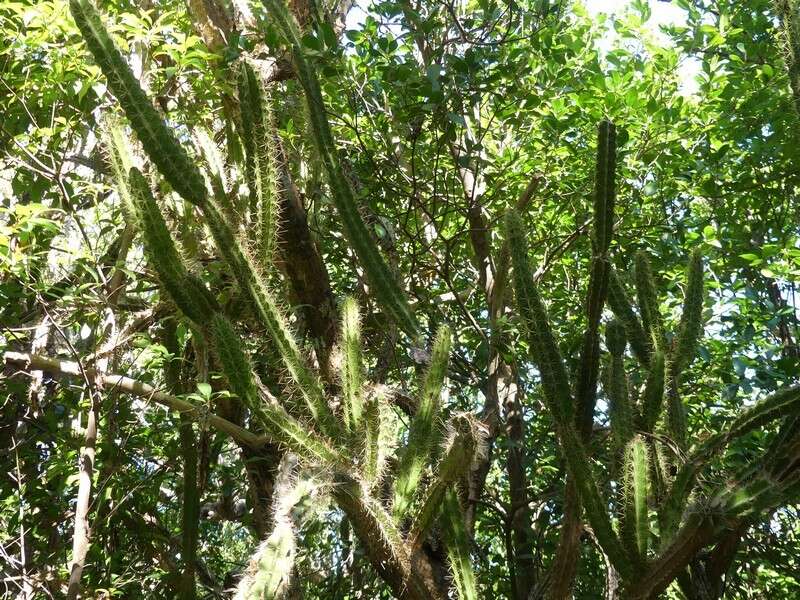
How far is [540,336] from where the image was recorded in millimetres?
2371

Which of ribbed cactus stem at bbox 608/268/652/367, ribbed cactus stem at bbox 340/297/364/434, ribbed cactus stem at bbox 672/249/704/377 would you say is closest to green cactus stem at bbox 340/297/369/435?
ribbed cactus stem at bbox 340/297/364/434

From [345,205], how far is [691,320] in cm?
123

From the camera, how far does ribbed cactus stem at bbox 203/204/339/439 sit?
233 centimetres

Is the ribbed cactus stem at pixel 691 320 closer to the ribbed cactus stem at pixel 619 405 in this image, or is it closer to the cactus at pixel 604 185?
the ribbed cactus stem at pixel 619 405

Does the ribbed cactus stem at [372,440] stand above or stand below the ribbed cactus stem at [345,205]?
below

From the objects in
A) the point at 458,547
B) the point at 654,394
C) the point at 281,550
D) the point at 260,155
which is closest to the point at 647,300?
the point at 654,394

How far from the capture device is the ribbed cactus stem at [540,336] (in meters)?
2.36

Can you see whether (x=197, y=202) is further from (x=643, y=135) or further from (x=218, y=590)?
(x=643, y=135)

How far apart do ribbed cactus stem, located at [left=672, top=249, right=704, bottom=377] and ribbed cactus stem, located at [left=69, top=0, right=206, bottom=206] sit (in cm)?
162

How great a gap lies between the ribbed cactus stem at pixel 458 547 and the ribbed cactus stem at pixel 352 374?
1.38 feet

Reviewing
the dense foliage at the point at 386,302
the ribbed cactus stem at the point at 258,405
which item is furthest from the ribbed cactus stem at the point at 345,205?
the ribbed cactus stem at the point at 258,405

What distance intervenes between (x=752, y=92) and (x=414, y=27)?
1.69 m

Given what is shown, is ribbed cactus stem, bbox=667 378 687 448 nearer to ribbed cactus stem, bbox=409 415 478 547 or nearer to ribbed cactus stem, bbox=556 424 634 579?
ribbed cactus stem, bbox=556 424 634 579

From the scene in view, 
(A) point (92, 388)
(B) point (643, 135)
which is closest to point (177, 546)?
(A) point (92, 388)
